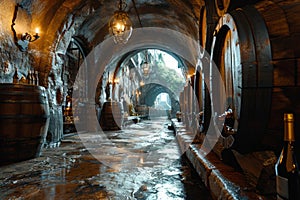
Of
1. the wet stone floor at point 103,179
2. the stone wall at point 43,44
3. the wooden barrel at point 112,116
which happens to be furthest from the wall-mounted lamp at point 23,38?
the wooden barrel at point 112,116

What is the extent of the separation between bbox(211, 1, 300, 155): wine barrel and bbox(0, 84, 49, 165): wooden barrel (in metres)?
2.96

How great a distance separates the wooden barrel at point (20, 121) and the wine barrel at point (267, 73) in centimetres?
296

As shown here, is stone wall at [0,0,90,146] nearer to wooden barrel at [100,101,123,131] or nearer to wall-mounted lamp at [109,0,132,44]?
wall-mounted lamp at [109,0,132,44]

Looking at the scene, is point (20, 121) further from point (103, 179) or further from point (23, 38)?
point (23, 38)

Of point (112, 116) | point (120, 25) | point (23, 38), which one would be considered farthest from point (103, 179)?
point (112, 116)

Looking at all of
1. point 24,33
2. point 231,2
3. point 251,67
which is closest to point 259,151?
point 251,67

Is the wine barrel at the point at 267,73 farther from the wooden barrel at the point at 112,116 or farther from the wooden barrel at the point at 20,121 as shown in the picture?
the wooden barrel at the point at 112,116

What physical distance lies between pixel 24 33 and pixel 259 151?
188 inches

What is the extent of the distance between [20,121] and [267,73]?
10.5 ft

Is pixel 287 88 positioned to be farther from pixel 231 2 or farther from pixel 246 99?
pixel 231 2

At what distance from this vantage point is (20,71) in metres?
4.22

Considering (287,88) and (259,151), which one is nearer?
(287,88)

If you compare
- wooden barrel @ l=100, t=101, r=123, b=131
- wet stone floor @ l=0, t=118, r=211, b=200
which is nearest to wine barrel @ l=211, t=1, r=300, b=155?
wet stone floor @ l=0, t=118, r=211, b=200

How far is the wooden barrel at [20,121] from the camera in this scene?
2914 millimetres
